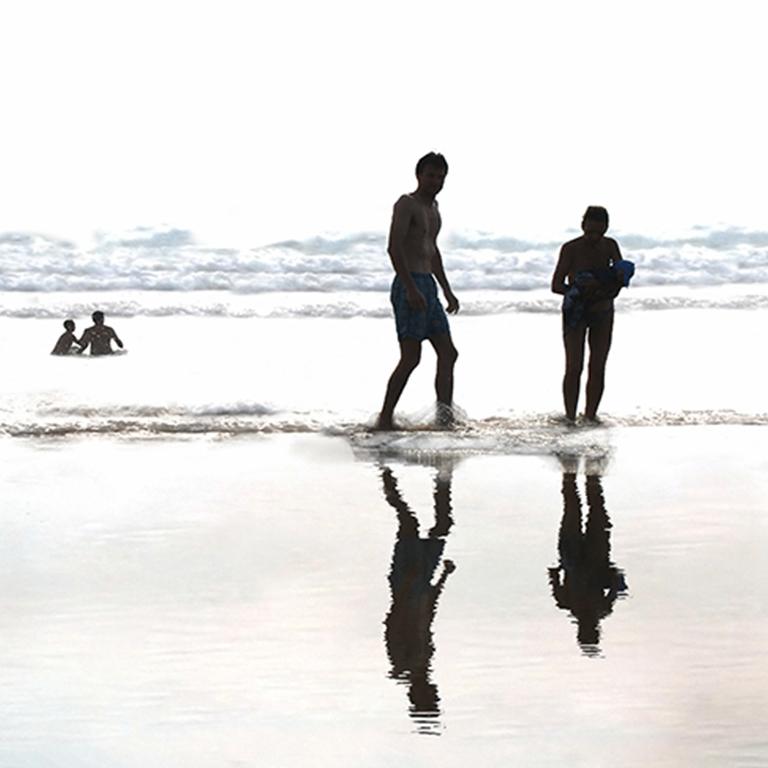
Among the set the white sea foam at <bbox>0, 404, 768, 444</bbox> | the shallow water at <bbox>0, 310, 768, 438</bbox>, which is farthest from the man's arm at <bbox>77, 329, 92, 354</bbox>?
the white sea foam at <bbox>0, 404, 768, 444</bbox>

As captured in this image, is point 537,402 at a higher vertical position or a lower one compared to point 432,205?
lower

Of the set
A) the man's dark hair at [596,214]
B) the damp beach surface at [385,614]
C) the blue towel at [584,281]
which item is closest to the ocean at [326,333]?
the blue towel at [584,281]

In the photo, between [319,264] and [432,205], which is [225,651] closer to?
[432,205]

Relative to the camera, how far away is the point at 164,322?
72.8ft

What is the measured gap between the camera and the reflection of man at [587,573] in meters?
4.68

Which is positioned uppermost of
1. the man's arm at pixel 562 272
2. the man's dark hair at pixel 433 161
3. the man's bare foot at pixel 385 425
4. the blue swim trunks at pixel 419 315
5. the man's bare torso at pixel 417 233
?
the man's dark hair at pixel 433 161

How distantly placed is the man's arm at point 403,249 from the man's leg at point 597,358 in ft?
4.31

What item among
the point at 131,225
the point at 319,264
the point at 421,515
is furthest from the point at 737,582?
the point at 131,225

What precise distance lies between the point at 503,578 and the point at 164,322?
17.4m

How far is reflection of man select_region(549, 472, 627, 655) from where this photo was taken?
4.68 m

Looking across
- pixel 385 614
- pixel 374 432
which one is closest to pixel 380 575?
pixel 385 614

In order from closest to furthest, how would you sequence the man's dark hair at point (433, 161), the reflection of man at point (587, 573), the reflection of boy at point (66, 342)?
the reflection of man at point (587, 573)
the man's dark hair at point (433, 161)
the reflection of boy at point (66, 342)

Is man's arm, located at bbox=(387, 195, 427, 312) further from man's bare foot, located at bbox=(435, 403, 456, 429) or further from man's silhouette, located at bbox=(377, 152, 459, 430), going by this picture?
man's bare foot, located at bbox=(435, 403, 456, 429)

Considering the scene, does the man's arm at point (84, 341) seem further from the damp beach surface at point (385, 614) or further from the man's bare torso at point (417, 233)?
the damp beach surface at point (385, 614)
